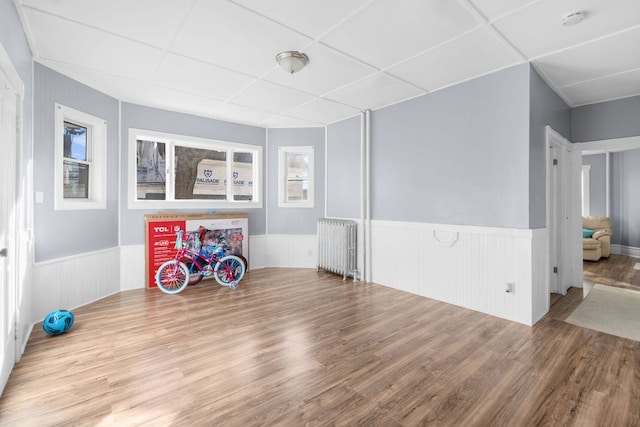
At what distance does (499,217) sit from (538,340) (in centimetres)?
126

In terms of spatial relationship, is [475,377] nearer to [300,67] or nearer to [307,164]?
[300,67]

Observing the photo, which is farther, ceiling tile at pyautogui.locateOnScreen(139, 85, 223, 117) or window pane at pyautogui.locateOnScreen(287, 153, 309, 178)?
window pane at pyautogui.locateOnScreen(287, 153, 309, 178)

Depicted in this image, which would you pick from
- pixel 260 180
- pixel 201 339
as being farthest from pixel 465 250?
pixel 260 180

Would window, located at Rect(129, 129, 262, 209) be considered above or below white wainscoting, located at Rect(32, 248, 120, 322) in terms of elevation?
above

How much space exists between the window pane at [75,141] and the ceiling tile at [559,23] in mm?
4762

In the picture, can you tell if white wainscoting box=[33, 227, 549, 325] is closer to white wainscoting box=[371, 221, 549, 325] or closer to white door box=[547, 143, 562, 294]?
white wainscoting box=[371, 221, 549, 325]

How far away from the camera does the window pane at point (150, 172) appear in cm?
502

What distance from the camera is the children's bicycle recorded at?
423cm

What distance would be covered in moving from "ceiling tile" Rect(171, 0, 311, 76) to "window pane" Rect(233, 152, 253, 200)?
2501 millimetres

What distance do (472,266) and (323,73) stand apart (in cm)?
286

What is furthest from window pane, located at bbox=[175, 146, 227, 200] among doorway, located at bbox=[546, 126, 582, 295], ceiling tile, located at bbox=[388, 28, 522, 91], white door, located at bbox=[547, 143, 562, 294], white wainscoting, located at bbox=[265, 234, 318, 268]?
doorway, located at bbox=[546, 126, 582, 295]

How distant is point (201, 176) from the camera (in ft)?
18.1

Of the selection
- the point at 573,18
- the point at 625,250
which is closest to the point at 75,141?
the point at 573,18

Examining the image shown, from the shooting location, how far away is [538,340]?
8.90ft
